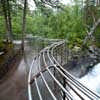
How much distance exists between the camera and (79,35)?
1477cm

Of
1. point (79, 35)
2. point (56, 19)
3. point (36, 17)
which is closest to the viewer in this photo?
point (79, 35)

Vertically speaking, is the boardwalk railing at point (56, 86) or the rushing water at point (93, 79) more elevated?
the boardwalk railing at point (56, 86)

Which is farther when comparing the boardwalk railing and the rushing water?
the rushing water

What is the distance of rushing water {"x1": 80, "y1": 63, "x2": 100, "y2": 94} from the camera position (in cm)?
764

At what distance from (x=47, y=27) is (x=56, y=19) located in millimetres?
2150

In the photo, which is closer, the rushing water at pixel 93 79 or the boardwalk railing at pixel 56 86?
the boardwalk railing at pixel 56 86

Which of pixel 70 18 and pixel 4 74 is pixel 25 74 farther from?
pixel 70 18

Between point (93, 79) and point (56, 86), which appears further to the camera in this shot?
point (93, 79)

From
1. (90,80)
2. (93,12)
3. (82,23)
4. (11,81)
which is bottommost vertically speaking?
(90,80)

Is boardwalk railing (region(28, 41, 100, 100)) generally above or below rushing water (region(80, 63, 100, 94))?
above

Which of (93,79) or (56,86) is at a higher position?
(56,86)

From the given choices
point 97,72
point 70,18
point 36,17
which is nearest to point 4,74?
point 97,72

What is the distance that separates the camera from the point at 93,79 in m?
8.73

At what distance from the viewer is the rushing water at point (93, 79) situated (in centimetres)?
764
